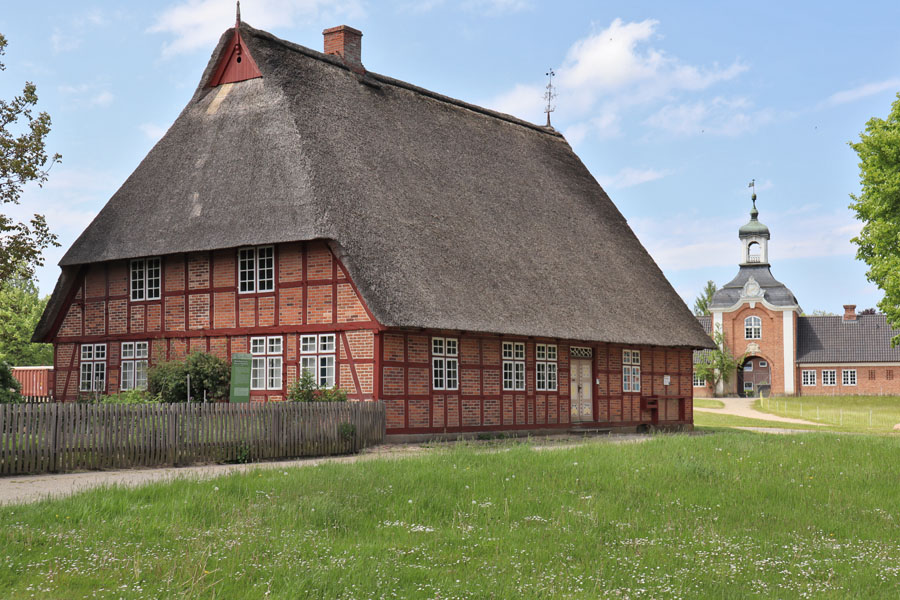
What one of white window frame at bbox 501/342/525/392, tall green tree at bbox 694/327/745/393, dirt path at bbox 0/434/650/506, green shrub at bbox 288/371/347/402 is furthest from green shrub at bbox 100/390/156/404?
tall green tree at bbox 694/327/745/393

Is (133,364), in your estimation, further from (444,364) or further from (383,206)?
(444,364)

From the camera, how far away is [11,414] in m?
15.1

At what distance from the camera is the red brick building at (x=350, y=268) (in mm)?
22766

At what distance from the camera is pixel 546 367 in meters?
27.4

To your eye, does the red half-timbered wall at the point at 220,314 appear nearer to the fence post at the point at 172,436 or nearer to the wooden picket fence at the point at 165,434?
the wooden picket fence at the point at 165,434

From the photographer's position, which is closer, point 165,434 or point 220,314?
point 165,434

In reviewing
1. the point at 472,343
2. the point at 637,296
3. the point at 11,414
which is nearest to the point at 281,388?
the point at 472,343

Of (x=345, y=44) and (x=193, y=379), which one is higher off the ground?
(x=345, y=44)

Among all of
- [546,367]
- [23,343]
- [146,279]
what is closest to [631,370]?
[546,367]

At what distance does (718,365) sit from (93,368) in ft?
168

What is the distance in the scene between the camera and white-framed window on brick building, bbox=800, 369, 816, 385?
69625 mm

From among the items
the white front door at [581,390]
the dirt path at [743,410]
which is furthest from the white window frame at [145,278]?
the dirt path at [743,410]

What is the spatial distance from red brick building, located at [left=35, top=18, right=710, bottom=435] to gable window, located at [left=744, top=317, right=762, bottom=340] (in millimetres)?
41158

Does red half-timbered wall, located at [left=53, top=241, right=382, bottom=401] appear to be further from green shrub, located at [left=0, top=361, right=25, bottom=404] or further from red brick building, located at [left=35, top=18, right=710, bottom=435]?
green shrub, located at [left=0, top=361, right=25, bottom=404]
